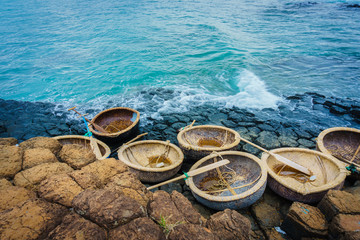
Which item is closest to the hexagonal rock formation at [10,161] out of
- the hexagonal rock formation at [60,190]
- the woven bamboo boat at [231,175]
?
the hexagonal rock formation at [60,190]

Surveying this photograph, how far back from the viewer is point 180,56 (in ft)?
55.2

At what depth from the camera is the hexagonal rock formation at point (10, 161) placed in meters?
3.53

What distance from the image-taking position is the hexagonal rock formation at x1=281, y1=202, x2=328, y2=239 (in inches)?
134

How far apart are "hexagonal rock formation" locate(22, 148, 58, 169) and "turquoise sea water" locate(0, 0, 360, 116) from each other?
612 cm

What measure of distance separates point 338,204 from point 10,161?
5.93m

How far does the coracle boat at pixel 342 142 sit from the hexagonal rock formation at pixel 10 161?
7296 millimetres

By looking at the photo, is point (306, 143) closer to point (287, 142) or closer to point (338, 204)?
point (287, 142)

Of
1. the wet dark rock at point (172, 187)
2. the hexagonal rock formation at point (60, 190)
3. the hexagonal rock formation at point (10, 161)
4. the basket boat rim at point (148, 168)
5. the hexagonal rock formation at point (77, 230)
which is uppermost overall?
the hexagonal rock formation at point (77, 230)

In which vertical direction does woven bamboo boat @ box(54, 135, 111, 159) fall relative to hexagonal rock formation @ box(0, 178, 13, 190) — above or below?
below

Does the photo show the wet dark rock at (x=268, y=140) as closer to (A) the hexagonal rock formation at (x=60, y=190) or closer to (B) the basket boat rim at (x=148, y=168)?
(B) the basket boat rim at (x=148, y=168)

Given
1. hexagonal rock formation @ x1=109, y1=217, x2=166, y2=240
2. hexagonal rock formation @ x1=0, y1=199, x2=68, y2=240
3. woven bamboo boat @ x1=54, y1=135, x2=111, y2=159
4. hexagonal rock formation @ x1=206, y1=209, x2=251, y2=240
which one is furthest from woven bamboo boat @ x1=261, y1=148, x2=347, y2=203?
woven bamboo boat @ x1=54, y1=135, x2=111, y2=159

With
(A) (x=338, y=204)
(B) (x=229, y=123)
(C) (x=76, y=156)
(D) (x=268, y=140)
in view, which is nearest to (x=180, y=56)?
(B) (x=229, y=123)

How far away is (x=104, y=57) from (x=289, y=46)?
16.0 metres

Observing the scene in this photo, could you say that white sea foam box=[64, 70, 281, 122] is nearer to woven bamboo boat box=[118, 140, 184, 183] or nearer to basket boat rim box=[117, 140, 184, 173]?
woven bamboo boat box=[118, 140, 184, 183]
